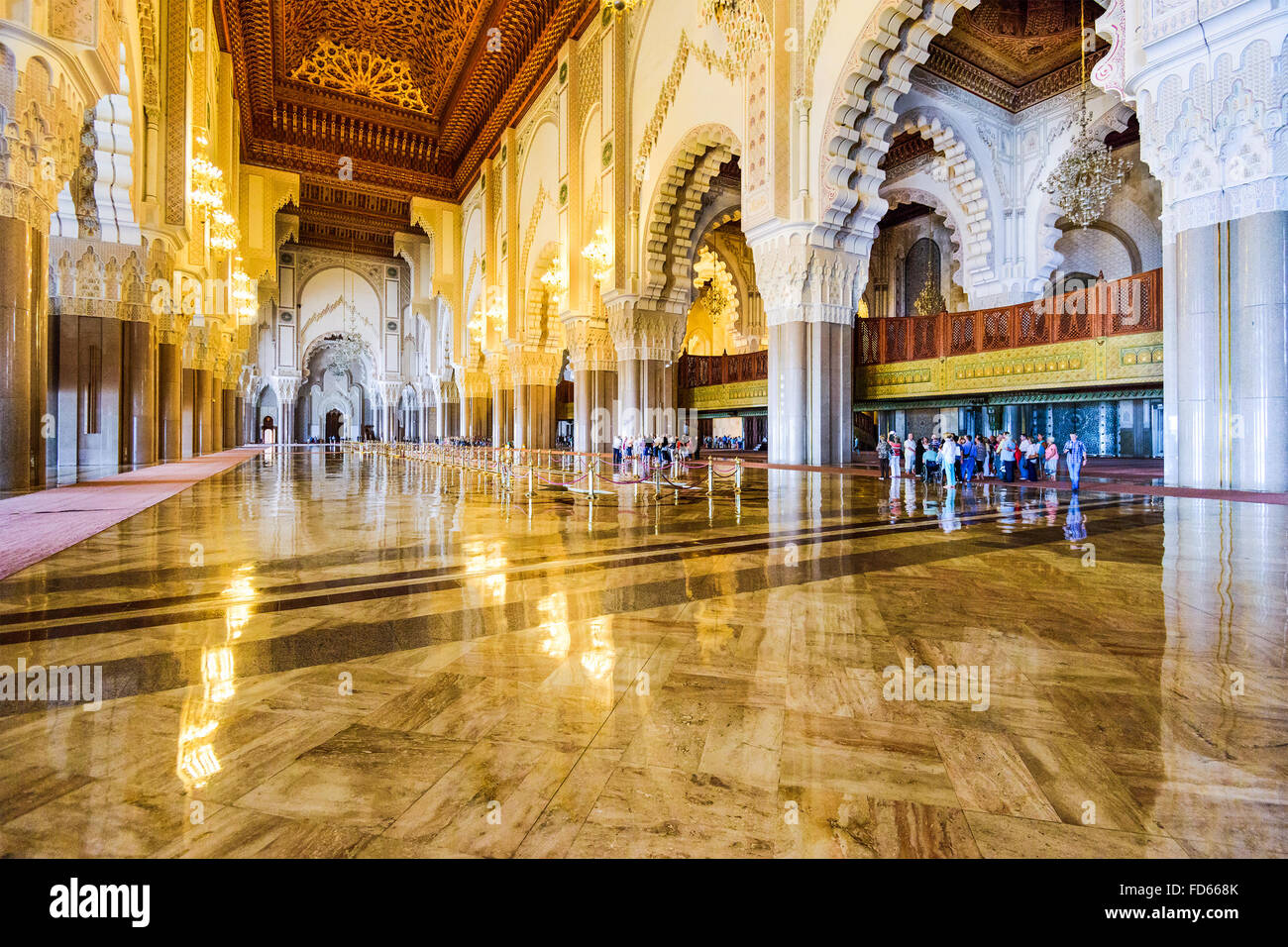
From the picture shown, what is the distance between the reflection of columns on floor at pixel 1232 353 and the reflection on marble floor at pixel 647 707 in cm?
391

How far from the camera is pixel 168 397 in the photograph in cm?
1350

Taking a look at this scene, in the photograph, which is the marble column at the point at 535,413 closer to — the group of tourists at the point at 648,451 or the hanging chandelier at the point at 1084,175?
the group of tourists at the point at 648,451

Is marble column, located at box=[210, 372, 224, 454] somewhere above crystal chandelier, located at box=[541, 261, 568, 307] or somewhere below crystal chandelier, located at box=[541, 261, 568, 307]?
below

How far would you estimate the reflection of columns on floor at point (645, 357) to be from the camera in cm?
1631

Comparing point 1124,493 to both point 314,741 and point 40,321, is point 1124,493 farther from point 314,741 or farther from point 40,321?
point 40,321

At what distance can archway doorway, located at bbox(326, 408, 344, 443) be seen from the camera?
41.3 metres

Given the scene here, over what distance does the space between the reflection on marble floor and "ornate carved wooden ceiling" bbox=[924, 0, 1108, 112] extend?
13.2m

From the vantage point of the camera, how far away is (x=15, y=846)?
1.09 meters

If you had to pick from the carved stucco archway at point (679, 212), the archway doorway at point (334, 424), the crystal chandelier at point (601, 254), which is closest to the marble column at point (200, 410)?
the crystal chandelier at point (601, 254)

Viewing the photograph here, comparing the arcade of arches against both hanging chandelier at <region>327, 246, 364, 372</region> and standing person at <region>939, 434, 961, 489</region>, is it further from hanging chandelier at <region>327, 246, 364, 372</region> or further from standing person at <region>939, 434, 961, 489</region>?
hanging chandelier at <region>327, 246, 364, 372</region>

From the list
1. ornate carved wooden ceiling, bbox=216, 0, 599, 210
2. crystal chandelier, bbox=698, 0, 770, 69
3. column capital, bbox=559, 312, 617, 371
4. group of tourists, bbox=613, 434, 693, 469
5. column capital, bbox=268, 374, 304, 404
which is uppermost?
ornate carved wooden ceiling, bbox=216, 0, 599, 210

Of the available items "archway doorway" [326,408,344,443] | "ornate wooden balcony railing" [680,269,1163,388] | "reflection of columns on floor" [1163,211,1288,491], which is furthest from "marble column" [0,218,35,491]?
"archway doorway" [326,408,344,443]
